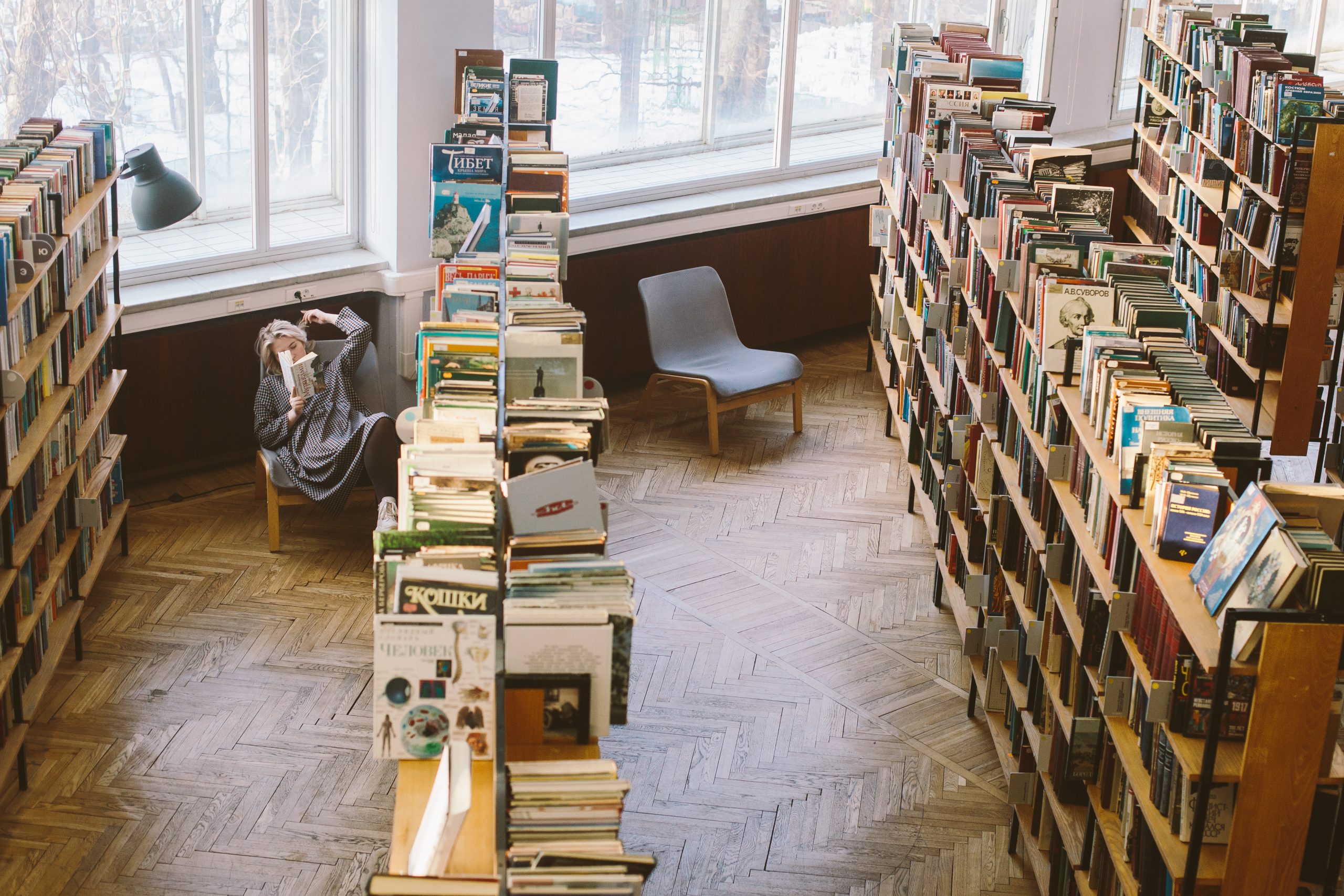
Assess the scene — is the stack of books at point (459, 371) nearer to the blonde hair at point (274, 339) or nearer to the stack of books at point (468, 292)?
the stack of books at point (468, 292)

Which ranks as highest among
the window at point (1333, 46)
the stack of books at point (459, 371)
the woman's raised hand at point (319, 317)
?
the window at point (1333, 46)

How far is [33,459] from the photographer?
528cm

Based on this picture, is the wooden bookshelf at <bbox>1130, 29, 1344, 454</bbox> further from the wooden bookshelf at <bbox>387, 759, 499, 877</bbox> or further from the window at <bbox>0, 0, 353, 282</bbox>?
the wooden bookshelf at <bbox>387, 759, 499, 877</bbox>

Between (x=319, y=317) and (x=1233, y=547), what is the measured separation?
16.2 ft

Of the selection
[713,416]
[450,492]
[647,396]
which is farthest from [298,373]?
[450,492]

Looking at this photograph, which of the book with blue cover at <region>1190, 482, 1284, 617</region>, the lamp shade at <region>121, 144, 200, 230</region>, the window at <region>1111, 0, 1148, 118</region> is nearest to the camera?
the book with blue cover at <region>1190, 482, 1284, 617</region>

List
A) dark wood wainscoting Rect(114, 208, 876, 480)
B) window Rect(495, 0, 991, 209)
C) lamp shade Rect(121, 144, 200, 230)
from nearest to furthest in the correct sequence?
lamp shade Rect(121, 144, 200, 230), dark wood wainscoting Rect(114, 208, 876, 480), window Rect(495, 0, 991, 209)

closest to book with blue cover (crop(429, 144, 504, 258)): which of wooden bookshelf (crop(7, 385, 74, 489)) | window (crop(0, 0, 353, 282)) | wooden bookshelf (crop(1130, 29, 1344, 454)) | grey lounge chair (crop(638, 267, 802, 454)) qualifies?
wooden bookshelf (crop(7, 385, 74, 489))

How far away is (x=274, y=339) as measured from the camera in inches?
280

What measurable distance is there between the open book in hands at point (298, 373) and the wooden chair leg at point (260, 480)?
36 cm

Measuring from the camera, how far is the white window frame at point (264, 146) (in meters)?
7.44

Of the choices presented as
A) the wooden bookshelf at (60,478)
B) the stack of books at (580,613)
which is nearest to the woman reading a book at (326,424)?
the wooden bookshelf at (60,478)

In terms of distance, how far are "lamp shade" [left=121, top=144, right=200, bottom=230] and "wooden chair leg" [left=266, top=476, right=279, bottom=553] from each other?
1.27 metres

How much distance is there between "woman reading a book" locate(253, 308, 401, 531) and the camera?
22.0ft
